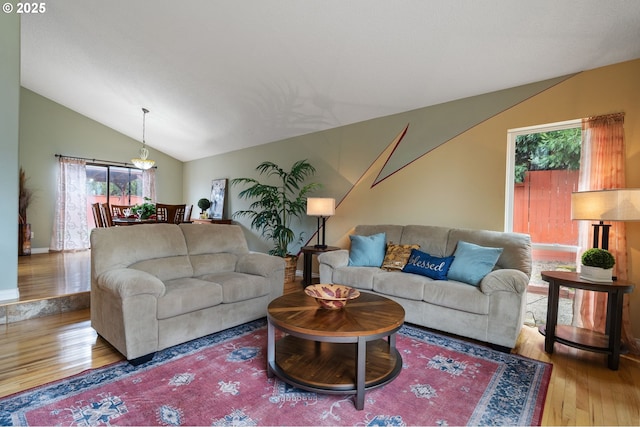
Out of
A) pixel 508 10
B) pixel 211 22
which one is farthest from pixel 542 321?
pixel 211 22

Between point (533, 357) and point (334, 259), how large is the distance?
6.42ft

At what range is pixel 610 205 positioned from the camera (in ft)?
7.35

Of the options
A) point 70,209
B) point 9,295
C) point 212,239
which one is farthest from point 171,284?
point 70,209

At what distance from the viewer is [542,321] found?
10.2 feet

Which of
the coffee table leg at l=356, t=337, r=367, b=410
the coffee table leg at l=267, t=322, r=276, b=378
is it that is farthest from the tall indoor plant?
the coffee table leg at l=356, t=337, r=367, b=410

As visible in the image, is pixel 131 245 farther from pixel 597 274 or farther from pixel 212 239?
pixel 597 274

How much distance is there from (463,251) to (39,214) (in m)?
7.60

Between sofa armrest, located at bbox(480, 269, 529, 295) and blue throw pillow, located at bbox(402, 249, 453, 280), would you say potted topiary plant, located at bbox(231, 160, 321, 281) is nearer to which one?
blue throw pillow, located at bbox(402, 249, 453, 280)

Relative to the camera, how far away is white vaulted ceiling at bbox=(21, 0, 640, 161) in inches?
93.8

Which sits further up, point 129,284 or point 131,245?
point 131,245

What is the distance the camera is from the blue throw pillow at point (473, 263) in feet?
9.11

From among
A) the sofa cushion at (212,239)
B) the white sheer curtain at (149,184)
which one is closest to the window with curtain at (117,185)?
the white sheer curtain at (149,184)

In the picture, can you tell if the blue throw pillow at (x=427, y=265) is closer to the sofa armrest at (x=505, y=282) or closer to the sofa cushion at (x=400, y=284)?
the sofa cushion at (x=400, y=284)

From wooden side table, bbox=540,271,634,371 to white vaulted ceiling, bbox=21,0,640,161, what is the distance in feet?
6.15
